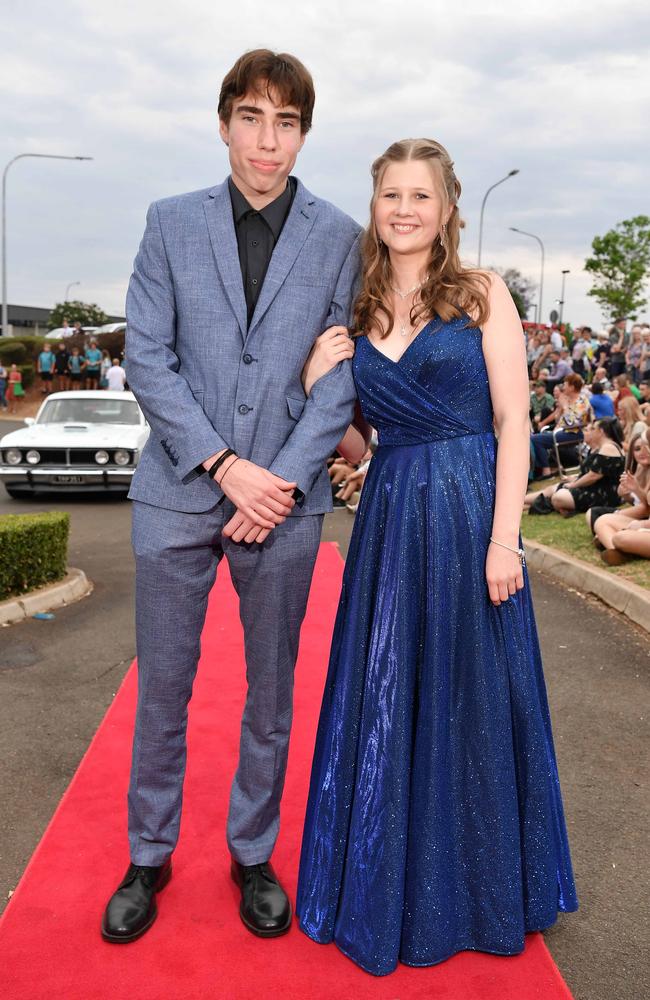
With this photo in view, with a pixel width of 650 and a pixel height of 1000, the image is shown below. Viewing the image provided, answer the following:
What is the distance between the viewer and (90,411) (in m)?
13.1

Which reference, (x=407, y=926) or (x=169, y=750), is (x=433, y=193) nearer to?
(x=169, y=750)

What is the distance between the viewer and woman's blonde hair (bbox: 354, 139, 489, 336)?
252 centimetres

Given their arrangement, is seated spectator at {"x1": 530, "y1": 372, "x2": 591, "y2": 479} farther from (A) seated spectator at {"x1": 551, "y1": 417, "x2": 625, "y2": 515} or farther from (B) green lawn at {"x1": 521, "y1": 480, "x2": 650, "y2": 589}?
(A) seated spectator at {"x1": 551, "y1": 417, "x2": 625, "y2": 515}

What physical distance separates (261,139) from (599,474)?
799 centimetres

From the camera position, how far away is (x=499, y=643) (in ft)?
8.45

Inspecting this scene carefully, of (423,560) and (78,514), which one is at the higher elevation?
(423,560)

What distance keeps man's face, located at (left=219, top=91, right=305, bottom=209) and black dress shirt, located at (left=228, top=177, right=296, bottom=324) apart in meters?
0.06

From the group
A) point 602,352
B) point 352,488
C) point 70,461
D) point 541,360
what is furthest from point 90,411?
point 602,352

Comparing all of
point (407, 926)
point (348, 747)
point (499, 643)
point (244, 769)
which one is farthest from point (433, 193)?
point (407, 926)

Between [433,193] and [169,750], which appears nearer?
[433,193]

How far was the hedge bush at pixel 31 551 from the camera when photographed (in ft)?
20.8

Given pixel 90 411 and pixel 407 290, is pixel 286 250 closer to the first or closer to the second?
pixel 407 290

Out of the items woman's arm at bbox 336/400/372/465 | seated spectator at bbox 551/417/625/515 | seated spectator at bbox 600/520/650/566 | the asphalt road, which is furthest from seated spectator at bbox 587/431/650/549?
woman's arm at bbox 336/400/372/465

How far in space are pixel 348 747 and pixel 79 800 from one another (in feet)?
4.76
